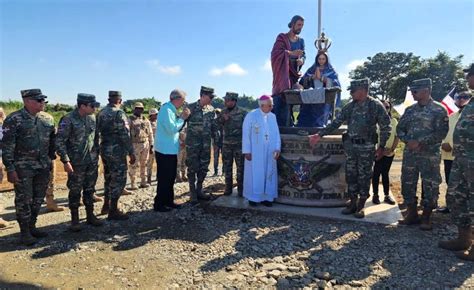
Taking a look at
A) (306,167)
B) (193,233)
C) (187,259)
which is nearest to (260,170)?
(306,167)

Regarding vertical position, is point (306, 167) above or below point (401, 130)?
below

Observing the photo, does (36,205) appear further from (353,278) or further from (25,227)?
(353,278)

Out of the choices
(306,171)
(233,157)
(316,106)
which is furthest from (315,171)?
(233,157)

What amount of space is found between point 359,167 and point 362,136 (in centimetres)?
51

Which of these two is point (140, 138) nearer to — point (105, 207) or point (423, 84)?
point (105, 207)

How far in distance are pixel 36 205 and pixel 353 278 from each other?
14.7ft

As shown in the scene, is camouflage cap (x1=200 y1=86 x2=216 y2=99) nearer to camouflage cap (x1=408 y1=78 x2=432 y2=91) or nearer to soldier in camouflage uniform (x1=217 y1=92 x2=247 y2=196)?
soldier in camouflage uniform (x1=217 y1=92 x2=247 y2=196)

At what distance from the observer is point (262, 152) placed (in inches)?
243

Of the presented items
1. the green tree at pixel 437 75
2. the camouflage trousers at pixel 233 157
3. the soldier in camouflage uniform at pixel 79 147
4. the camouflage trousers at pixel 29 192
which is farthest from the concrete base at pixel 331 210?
the green tree at pixel 437 75

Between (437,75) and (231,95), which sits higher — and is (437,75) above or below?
above

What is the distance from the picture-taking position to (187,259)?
4297 mm

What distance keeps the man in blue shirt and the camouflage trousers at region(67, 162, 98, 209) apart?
3.77ft

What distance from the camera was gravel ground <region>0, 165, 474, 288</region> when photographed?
12.2ft

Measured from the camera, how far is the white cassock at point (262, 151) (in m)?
6.15
